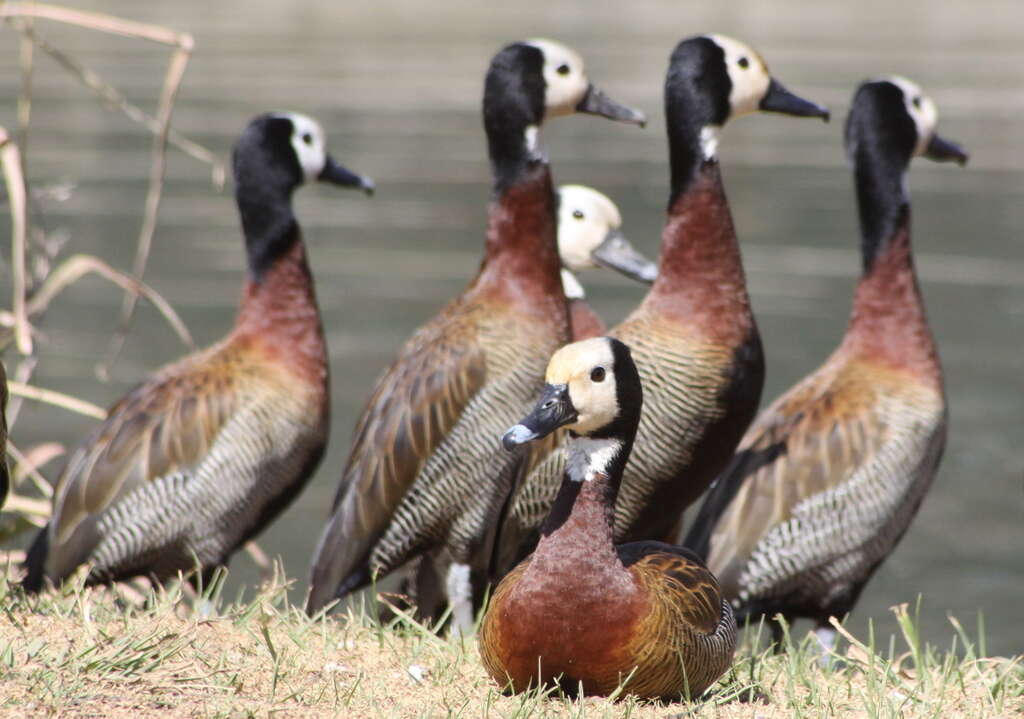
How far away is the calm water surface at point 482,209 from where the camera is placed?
36.7 feet

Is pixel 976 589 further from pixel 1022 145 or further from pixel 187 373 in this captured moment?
pixel 1022 145

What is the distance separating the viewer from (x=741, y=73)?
6371mm

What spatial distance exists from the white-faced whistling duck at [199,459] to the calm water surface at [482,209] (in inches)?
126

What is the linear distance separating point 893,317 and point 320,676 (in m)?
3.18

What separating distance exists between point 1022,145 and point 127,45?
2167 centimetres

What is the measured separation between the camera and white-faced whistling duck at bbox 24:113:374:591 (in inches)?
241

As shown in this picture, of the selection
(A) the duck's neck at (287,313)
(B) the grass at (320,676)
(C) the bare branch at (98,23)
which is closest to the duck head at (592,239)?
(A) the duck's neck at (287,313)

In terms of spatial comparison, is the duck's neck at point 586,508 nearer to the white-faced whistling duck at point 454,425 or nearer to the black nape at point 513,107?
the white-faced whistling duck at point 454,425

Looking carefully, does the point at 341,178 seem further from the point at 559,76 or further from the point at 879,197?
the point at 879,197

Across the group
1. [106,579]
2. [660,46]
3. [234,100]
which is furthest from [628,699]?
[660,46]

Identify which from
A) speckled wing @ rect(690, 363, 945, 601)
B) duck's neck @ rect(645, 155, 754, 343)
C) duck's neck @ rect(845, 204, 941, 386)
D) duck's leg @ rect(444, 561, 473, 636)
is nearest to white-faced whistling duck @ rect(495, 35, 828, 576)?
duck's neck @ rect(645, 155, 754, 343)

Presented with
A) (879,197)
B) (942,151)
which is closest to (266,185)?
(879,197)

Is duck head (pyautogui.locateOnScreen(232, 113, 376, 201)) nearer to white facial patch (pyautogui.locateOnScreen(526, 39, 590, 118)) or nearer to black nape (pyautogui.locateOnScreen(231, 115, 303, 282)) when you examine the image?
black nape (pyautogui.locateOnScreen(231, 115, 303, 282))

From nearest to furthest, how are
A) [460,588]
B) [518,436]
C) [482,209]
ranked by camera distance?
[518,436] → [460,588] → [482,209]
